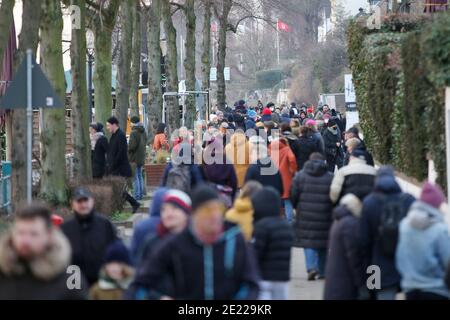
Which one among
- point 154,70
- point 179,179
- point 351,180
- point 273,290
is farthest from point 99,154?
point 154,70

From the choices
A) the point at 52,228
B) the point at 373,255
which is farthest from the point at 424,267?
the point at 52,228

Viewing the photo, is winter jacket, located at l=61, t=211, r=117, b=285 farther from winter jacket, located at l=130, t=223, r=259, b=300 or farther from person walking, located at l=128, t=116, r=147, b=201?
person walking, located at l=128, t=116, r=147, b=201

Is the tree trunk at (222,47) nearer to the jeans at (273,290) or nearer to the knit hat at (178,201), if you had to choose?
the jeans at (273,290)

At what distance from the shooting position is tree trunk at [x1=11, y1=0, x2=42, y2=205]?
60.9 feet

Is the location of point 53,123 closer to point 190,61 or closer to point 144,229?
point 144,229

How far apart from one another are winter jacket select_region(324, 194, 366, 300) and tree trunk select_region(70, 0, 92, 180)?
13.3 meters

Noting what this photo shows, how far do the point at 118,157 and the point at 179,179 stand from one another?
769cm

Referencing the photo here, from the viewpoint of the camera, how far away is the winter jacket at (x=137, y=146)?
84.5ft

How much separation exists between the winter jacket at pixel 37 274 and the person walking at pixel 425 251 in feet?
10.7

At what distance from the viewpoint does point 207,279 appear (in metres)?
8.05

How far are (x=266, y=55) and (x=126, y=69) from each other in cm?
7447

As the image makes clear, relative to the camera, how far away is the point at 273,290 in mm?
10602

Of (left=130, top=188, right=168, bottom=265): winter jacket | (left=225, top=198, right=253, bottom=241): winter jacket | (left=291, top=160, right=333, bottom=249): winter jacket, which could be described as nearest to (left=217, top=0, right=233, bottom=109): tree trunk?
(left=291, top=160, right=333, bottom=249): winter jacket
